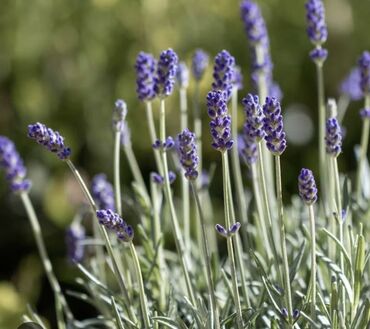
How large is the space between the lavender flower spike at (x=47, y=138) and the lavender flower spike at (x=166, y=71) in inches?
13.8

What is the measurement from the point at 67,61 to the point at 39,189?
0.95 metres

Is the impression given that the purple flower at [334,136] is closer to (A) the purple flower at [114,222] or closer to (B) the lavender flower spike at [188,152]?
(B) the lavender flower spike at [188,152]

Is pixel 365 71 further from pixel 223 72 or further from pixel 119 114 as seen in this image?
pixel 119 114

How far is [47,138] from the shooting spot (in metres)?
1.66

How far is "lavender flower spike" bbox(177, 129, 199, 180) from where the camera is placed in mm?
1590

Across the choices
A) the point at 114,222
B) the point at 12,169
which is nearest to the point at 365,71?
the point at 114,222

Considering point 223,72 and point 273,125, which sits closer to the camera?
point 273,125

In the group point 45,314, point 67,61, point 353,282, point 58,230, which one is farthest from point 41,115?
point 353,282

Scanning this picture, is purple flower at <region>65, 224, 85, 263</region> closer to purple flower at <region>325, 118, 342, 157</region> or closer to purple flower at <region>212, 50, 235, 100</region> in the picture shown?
purple flower at <region>212, 50, 235, 100</region>

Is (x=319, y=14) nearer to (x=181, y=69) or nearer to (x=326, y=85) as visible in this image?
(x=181, y=69)

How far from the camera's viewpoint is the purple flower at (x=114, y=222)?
1613mm

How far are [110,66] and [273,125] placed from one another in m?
3.69

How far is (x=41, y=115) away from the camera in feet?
15.9

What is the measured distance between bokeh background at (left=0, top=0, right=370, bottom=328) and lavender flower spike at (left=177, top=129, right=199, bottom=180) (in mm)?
2952
